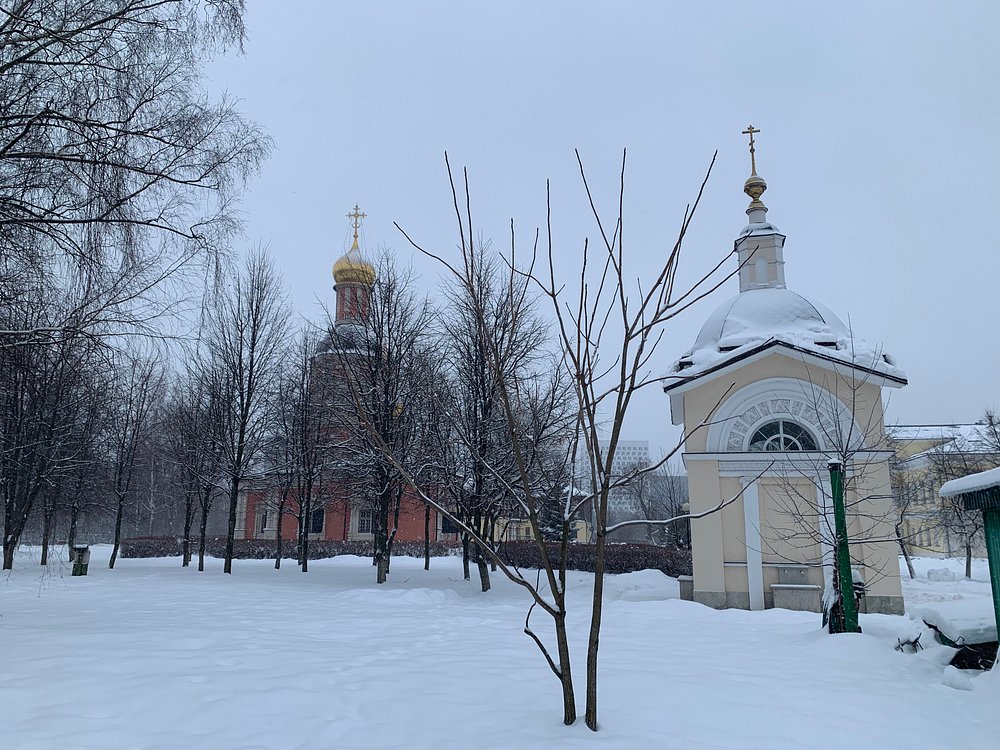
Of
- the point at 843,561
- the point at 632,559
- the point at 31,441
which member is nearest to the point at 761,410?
the point at 843,561

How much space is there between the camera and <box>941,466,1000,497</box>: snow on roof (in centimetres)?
619

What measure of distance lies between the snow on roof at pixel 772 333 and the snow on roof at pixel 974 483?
7985mm

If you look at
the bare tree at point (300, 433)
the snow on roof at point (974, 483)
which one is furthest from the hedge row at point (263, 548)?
the snow on roof at point (974, 483)

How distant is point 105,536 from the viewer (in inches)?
2249

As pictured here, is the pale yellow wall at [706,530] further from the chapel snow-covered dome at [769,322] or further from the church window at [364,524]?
the church window at [364,524]

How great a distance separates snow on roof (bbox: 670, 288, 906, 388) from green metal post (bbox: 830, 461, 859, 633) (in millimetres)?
6081

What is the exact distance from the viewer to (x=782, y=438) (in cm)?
1485

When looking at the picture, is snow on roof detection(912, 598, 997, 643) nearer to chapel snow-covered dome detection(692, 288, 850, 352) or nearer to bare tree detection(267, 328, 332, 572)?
chapel snow-covered dome detection(692, 288, 850, 352)

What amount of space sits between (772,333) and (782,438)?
9.57 feet

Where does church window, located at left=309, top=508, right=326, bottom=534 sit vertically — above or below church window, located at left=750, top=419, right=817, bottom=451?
below

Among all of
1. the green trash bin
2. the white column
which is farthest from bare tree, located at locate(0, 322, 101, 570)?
the white column

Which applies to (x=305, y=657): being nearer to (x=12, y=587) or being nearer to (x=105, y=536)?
(x=12, y=587)

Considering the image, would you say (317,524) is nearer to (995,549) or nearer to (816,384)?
(816,384)

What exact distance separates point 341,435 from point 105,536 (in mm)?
45090
